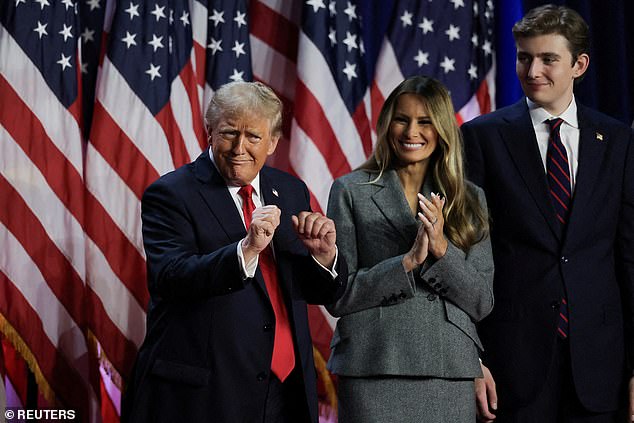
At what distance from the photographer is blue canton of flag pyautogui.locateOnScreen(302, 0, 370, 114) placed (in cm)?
388

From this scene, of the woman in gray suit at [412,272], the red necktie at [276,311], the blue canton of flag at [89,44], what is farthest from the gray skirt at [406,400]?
the blue canton of flag at [89,44]

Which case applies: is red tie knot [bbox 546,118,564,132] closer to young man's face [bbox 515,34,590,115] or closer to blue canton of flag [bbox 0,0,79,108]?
young man's face [bbox 515,34,590,115]

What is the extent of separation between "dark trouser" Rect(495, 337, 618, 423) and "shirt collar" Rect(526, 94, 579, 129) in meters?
0.71

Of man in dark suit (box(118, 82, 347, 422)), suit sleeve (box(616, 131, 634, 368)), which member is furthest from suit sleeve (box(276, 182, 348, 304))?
suit sleeve (box(616, 131, 634, 368))

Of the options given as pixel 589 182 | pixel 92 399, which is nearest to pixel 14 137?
pixel 92 399

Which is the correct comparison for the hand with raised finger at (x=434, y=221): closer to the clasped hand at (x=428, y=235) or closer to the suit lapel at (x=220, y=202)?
the clasped hand at (x=428, y=235)

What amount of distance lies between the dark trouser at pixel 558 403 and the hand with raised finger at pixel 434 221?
0.57 m

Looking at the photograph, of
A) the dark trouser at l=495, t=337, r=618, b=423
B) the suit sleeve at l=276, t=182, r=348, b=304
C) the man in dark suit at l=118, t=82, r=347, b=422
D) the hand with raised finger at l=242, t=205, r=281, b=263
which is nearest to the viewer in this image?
the hand with raised finger at l=242, t=205, r=281, b=263

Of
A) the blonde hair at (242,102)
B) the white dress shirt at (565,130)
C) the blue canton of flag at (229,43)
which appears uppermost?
the blue canton of flag at (229,43)

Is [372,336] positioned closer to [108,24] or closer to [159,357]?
[159,357]

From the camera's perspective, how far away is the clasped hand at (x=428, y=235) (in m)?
2.24

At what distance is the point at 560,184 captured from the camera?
2627 millimetres

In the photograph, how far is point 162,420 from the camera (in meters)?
2.06

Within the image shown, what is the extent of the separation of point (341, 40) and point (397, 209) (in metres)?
1.71
